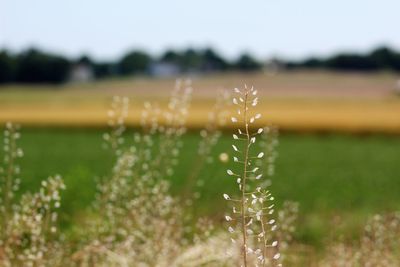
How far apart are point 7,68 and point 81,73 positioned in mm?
23907

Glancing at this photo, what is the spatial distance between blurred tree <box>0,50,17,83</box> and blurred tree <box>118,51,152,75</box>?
2399 cm

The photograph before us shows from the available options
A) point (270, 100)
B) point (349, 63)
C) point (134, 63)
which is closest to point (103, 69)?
point (134, 63)

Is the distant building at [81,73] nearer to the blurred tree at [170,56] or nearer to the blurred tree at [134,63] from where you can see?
the blurred tree at [134,63]

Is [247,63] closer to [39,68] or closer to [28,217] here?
[39,68]

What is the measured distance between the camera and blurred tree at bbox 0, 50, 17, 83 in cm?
9850

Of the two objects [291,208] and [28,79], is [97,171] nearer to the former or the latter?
[291,208]

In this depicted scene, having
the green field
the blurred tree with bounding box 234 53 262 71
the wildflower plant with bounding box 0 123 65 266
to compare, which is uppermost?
the wildflower plant with bounding box 0 123 65 266

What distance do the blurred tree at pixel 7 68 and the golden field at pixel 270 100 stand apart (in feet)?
4.16

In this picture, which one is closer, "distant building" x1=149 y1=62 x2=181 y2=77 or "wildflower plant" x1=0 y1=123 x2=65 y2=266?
"wildflower plant" x1=0 y1=123 x2=65 y2=266

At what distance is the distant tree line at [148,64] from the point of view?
344 ft

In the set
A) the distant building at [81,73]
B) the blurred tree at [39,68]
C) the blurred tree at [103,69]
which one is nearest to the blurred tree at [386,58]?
the blurred tree at [103,69]

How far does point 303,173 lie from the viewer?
94.6 ft

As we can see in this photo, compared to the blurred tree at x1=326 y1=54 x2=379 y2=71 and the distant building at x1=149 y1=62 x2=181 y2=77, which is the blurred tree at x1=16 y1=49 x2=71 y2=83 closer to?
the distant building at x1=149 y1=62 x2=181 y2=77

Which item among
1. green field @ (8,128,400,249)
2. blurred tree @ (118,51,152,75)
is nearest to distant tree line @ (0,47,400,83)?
blurred tree @ (118,51,152,75)
